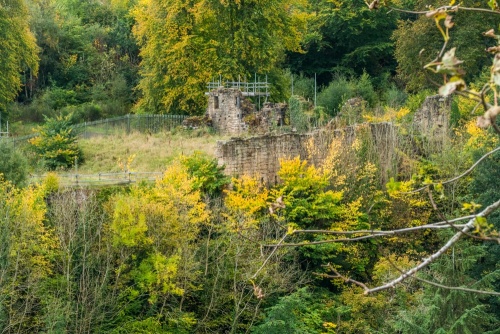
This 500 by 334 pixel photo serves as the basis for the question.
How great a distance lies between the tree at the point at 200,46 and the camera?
32.8m

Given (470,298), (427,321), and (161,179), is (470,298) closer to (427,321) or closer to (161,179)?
(427,321)

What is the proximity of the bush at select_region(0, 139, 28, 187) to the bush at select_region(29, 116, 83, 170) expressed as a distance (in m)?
3.01

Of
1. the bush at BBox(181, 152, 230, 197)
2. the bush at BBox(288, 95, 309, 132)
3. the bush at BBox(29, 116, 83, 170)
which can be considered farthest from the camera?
the bush at BBox(288, 95, 309, 132)

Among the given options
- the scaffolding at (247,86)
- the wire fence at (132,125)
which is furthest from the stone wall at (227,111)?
the scaffolding at (247,86)

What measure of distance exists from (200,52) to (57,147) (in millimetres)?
9951

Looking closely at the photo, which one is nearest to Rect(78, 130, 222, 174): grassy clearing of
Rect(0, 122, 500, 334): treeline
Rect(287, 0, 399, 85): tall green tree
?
Rect(0, 122, 500, 334): treeline

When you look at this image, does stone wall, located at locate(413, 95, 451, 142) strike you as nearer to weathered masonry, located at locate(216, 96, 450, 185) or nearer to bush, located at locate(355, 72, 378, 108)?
weathered masonry, located at locate(216, 96, 450, 185)

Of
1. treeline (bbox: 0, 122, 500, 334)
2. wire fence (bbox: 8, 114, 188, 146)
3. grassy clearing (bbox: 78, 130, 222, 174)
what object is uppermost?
wire fence (bbox: 8, 114, 188, 146)

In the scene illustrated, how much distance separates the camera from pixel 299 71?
40.8 metres

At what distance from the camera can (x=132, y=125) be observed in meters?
30.9

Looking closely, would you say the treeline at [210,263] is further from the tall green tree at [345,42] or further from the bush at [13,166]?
the tall green tree at [345,42]

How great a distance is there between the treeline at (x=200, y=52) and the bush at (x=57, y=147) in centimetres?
832

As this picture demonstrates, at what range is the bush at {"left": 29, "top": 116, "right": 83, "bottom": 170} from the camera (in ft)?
79.7

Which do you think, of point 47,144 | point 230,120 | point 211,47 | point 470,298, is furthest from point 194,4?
point 470,298
